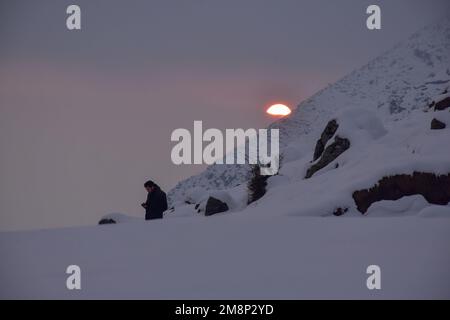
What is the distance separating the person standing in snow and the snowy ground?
4324 mm

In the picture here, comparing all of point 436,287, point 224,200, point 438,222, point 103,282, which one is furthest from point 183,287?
point 224,200

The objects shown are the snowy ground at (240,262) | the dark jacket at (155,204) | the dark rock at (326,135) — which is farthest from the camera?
the dark rock at (326,135)

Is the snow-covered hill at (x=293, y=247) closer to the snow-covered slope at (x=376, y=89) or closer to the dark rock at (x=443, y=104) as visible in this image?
the dark rock at (x=443, y=104)

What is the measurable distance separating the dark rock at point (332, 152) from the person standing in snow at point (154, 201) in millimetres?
7499

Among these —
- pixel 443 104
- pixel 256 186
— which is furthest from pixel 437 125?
pixel 256 186

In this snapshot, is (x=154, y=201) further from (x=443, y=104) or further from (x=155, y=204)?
(x=443, y=104)

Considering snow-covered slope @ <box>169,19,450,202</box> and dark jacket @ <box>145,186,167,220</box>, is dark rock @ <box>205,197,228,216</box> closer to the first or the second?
dark jacket @ <box>145,186,167,220</box>

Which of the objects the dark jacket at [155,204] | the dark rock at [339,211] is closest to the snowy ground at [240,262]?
the dark rock at [339,211]

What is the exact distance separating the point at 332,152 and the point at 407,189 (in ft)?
20.9

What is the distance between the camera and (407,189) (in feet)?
40.4

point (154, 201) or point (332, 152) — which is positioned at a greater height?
point (332, 152)

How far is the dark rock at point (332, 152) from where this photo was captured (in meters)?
18.4

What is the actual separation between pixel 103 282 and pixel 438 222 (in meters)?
4.74

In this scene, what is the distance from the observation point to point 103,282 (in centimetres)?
441
